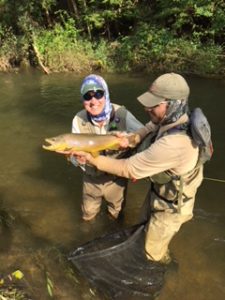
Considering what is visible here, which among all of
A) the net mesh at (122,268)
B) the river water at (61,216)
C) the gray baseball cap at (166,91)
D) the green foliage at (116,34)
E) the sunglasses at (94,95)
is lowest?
the river water at (61,216)

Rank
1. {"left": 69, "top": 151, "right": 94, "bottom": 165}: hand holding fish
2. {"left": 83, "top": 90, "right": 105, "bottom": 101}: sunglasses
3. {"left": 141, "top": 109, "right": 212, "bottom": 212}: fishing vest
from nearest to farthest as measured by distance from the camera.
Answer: {"left": 141, "top": 109, "right": 212, "bottom": 212}: fishing vest < {"left": 69, "top": 151, "right": 94, "bottom": 165}: hand holding fish < {"left": 83, "top": 90, "right": 105, "bottom": 101}: sunglasses

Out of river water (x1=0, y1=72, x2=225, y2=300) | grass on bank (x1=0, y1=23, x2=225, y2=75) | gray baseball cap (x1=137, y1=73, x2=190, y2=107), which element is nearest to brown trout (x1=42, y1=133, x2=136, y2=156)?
Result: gray baseball cap (x1=137, y1=73, x2=190, y2=107)

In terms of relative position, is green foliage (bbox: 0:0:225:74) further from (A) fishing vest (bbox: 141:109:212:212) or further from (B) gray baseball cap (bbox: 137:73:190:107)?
(B) gray baseball cap (bbox: 137:73:190:107)

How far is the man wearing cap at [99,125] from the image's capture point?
475 centimetres

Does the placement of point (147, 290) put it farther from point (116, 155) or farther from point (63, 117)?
point (63, 117)

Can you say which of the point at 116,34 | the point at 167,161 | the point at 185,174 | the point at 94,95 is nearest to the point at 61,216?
the point at 94,95

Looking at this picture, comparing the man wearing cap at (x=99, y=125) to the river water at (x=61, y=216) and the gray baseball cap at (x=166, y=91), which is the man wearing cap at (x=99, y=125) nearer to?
the river water at (x=61, y=216)

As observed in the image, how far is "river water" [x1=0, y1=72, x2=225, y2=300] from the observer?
4965 mm

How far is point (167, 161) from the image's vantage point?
3738 mm

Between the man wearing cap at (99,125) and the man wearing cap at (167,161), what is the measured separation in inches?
29.8

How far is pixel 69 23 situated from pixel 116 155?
46.5 ft

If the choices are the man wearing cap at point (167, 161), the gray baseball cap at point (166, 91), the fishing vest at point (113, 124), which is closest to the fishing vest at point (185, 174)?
the man wearing cap at point (167, 161)

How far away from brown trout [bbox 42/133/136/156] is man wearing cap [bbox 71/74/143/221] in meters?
0.56

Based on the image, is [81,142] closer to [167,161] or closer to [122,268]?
[167,161]
